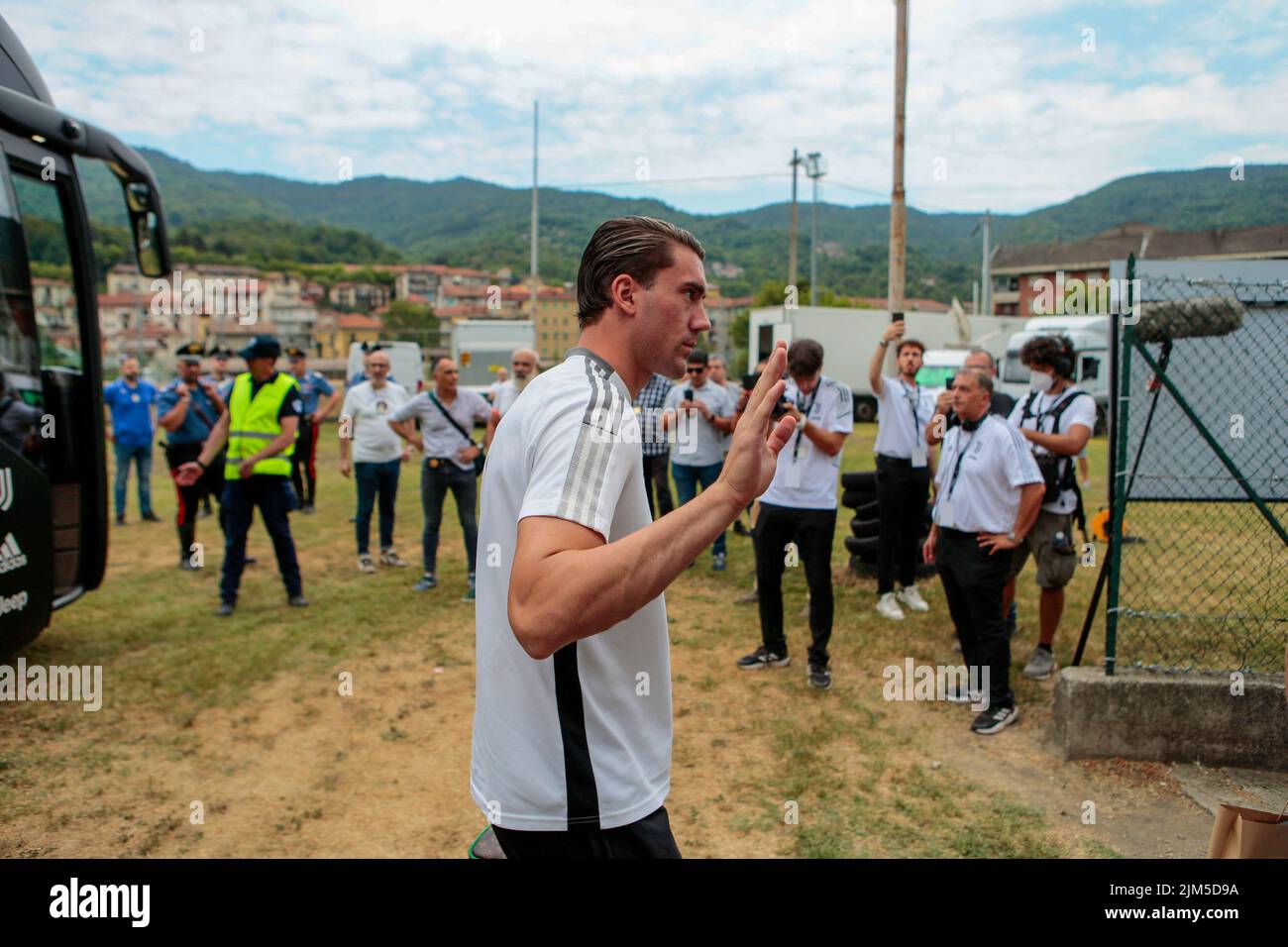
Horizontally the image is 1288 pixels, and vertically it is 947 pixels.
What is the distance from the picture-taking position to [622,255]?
5.30 ft

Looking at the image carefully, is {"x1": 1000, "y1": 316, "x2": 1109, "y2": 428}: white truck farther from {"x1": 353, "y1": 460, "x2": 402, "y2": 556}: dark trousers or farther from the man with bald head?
{"x1": 353, "y1": 460, "x2": 402, "y2": 556}: dark trousers

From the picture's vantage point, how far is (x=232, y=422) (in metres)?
6.88

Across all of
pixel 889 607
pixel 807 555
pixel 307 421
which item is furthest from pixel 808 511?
pixel 307 421

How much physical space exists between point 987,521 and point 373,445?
6.02 m

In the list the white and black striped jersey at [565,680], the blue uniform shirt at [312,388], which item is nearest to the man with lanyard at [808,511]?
the white and black striped jersey at [565,680]

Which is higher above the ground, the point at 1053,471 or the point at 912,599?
the point at 1053,471

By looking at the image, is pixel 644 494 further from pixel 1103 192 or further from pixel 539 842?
pixel 1103 192

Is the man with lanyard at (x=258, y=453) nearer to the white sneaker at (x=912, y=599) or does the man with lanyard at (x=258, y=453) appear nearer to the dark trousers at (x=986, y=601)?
the dark trousers at (x=986, y=601)

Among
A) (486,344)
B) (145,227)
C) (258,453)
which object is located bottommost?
(258,453)

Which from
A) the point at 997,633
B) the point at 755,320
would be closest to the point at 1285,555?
the point at 997,633

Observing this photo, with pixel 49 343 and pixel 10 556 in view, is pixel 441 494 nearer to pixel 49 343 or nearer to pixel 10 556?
pixel 49 343

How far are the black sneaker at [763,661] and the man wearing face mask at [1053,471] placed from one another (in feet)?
5.51

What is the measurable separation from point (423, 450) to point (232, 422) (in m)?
1.66

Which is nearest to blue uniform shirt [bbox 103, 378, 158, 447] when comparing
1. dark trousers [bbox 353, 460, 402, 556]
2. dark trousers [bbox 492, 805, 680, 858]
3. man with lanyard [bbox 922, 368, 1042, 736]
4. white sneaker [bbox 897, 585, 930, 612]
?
dark trousers [bbox 353, 460, 402, 556]
